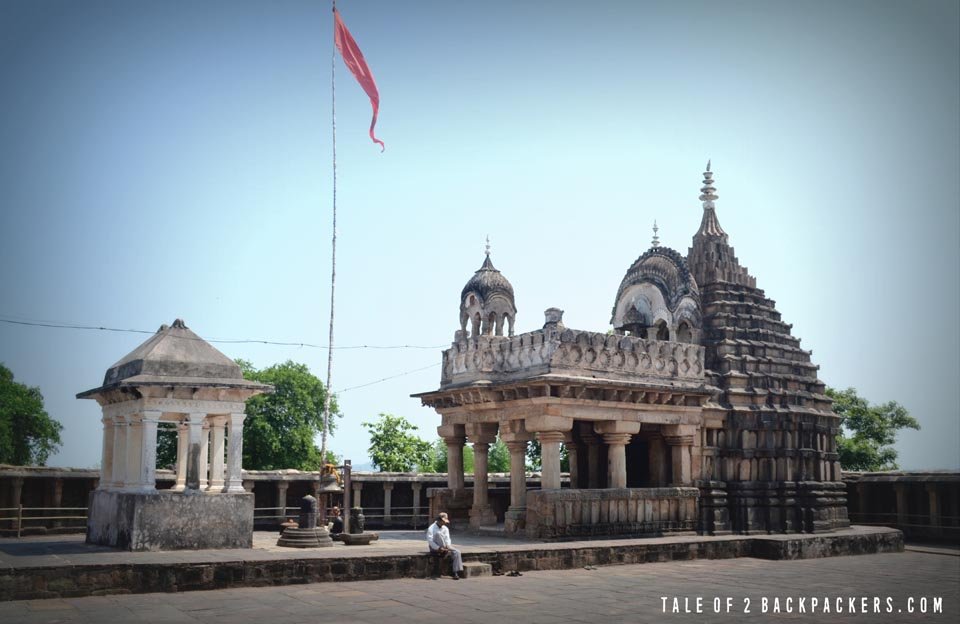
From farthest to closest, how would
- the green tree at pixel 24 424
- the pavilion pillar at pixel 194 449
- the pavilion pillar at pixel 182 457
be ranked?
the green tree at pixel 24 424 → the pavilion pillar at pixel 182 457 → the pavilion pillar at pixel 194 449

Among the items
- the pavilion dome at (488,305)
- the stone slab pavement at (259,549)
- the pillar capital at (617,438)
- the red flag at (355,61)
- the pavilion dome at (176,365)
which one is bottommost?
the stone slab pavement at (259,549)

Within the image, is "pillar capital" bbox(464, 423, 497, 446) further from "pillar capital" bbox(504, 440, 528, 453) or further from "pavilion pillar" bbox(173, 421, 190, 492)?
"pavilion pillar" bbox(173, 421, 190, 492)

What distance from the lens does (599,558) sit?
57.6 ft

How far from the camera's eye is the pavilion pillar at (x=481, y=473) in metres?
21.2

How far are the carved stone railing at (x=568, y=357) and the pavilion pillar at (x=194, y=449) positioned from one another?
21.3 ft

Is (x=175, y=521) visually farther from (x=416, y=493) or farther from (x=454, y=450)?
(x=416, y=493)

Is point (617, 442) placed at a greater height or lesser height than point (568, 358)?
lesser

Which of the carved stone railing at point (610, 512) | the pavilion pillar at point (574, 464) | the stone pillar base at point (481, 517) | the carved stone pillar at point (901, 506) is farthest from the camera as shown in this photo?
the carved stone pillar at point (901, 506)

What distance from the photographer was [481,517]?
2116 cm

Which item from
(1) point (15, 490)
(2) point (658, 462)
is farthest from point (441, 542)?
(1) point (15, 490)

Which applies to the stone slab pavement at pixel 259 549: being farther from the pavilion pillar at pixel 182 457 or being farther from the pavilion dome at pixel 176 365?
the pavilion dome at pixel 176 365

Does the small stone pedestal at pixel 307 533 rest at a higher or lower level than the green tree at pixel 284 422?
lower

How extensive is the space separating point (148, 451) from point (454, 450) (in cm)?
826

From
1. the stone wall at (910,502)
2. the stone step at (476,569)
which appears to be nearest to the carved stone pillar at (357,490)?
the stone step at (476,569)
